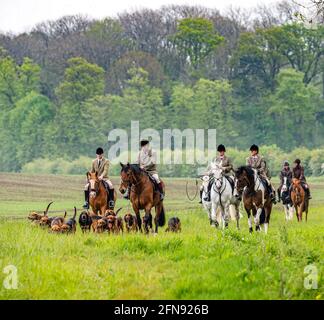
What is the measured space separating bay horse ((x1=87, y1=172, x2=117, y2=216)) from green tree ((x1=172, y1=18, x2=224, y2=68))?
58063 mm

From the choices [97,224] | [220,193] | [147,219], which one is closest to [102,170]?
[147,219]

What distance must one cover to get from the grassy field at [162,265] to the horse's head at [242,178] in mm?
2310

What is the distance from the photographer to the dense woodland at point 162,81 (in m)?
69.9

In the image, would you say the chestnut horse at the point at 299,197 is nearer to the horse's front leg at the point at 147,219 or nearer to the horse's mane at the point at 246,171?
the horse's mane at the point at 246,171

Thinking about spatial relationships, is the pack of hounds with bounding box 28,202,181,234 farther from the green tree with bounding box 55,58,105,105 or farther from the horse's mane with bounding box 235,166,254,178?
the green tree with bounding box 55,58,105,105

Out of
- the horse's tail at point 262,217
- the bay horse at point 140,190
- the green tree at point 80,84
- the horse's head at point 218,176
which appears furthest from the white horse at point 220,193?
the green tree at point 80,84

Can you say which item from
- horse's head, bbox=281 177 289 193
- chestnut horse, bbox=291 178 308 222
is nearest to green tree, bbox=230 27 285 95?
horse's head, bbox=281 177 289 193

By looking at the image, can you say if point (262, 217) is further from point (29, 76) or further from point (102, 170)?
point (29, 76)
